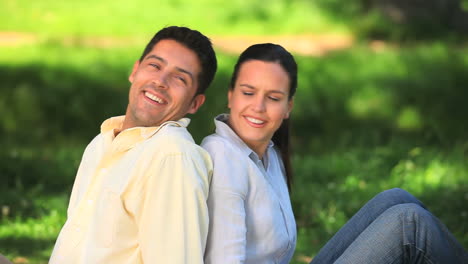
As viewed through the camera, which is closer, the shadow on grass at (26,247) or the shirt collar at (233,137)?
the shirt collar at (233,137)

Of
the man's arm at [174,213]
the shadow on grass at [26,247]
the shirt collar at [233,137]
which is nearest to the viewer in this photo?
the man's arm at [174,213]

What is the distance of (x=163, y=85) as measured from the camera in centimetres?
275

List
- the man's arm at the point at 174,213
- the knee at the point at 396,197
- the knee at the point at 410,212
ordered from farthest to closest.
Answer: the knee at the point at 396,197, the knee at the point at 410,212, the man's arm at the point at 174,213

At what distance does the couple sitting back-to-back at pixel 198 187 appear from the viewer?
243cm

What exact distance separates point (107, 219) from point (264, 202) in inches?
19.7

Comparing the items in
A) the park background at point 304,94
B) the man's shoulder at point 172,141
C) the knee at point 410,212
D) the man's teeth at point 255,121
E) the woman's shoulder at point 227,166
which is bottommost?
the park background at point 304,94

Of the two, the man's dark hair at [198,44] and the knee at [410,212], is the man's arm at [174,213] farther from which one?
the knee at [410,212]

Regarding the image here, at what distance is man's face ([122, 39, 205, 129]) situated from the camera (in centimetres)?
275

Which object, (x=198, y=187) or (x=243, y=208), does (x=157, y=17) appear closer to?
(x=243, y=208)

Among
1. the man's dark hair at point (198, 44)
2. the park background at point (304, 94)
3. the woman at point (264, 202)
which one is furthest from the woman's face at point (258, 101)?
the park background at point (304, 94)

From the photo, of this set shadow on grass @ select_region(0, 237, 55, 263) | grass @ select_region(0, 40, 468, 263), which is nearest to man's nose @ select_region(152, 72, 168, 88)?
shadow on grass @ select_region(0, 237, 55, 263)

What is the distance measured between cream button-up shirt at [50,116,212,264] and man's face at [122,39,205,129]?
18cm

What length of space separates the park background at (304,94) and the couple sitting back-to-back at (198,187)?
6.00ft

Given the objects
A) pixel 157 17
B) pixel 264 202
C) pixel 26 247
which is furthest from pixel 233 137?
pixel 157 17
